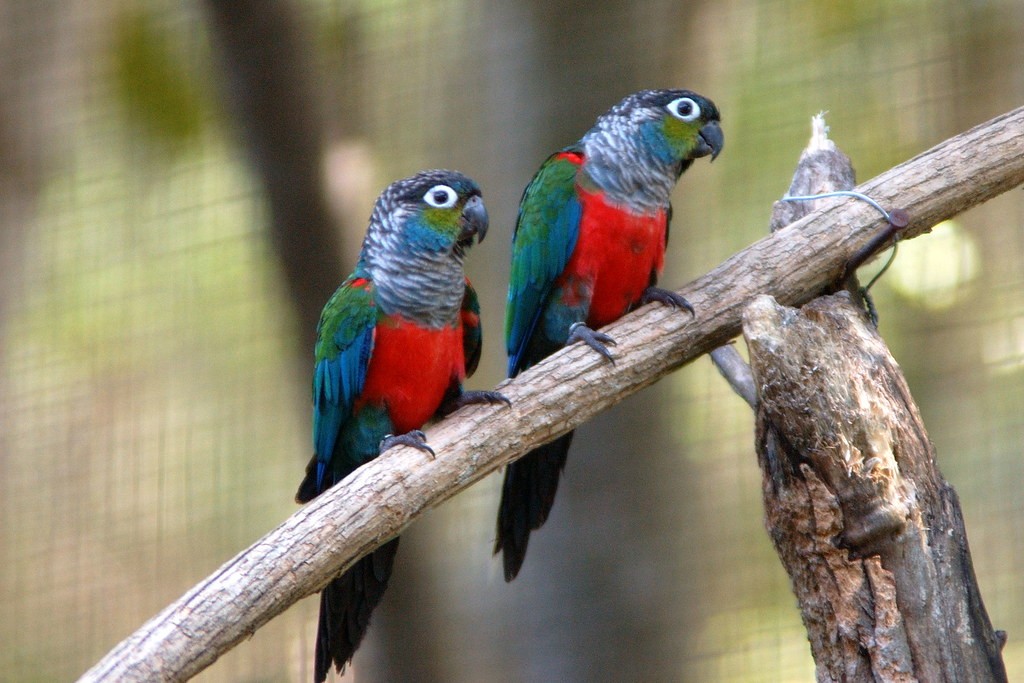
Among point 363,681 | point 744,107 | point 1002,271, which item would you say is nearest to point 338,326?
point 363,681

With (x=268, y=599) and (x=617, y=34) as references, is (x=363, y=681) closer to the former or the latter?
(x=268, y=599)

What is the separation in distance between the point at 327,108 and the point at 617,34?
1.25 m

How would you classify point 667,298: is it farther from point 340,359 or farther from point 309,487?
point 309,487

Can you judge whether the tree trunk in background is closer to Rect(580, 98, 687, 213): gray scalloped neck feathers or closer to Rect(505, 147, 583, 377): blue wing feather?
Rect(505, 147, 583, 377): blue wing feather

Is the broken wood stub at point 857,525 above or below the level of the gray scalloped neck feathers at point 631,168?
below

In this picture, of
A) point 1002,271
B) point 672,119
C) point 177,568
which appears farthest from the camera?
point 177,568

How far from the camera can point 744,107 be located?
4.26 metres

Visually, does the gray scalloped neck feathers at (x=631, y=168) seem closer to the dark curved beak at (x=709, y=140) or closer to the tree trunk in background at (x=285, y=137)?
the dark curved beak at (x=709, y=140)

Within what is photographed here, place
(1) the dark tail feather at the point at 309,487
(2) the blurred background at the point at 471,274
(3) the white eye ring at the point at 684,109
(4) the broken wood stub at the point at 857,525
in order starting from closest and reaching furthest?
(4) the broken wood stub at the point at 857,525 < (1) the dark tail feather at the point at 309,487 < (3) the white eye ring at the point at 684,109 < (2) the blurred background at the point at 471,274

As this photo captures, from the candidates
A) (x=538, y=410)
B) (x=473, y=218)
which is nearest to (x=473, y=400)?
(x=538, y=410)

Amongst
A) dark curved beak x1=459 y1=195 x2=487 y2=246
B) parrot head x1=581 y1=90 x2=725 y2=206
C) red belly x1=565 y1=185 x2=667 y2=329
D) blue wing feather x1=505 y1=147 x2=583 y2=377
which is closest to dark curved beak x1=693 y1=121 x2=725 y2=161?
parrot head x1=581 y1=90 x2=725 y2=206

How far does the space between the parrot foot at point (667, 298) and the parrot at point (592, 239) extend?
2 cm

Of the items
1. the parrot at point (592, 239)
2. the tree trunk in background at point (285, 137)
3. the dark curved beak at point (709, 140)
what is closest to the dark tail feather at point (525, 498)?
the parrot at point (592, 239)

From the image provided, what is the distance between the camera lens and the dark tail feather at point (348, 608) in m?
2.78
